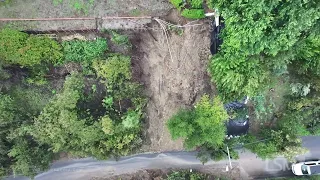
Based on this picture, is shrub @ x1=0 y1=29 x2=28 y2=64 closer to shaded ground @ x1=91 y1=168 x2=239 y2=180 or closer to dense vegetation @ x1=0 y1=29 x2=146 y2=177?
dense vegetation @ x1=0 y1=29 x2=146 y2=177

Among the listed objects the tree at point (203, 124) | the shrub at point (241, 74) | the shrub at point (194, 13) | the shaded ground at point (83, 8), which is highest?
the shaded ground at point (83, 8)

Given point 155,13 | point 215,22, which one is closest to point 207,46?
point 215,22

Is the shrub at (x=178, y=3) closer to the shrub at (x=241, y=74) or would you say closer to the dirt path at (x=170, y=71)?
the dirt path at (x=170, y=71)

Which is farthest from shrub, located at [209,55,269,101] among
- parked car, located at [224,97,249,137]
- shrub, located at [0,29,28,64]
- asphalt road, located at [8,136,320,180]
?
shrub, located at [0,29,28,64]

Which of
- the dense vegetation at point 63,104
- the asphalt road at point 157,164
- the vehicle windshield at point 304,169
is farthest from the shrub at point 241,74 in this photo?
the vehicle windshield at point 304,169

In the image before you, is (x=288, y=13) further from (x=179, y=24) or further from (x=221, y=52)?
(x=179, y=24)

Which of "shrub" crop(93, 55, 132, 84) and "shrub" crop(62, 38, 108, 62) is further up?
"shrub" crop(62, 38, 108, 62)

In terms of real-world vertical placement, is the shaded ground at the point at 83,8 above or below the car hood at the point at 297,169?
above
